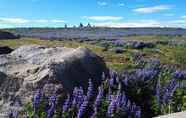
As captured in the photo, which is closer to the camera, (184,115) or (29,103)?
(184,115)

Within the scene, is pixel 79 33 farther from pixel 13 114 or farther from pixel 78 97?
pixel 13 114

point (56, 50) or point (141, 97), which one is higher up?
point (56, 50)

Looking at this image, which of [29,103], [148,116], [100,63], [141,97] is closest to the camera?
[29,103]

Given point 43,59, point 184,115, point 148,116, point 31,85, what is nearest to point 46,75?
point 31,85

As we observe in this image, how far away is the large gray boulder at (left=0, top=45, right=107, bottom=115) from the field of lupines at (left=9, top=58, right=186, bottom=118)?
0.97 ft

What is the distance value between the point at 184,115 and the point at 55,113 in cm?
343

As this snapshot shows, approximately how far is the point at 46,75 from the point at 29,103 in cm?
87

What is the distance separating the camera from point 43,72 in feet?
37.2

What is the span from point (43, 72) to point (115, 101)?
2.14 meters

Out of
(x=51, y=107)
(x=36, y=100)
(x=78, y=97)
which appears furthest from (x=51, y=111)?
(x=78, y=97)

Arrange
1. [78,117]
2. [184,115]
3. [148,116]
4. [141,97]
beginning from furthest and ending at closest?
[141,97] → [148,116] → [78,117] → [184,115]

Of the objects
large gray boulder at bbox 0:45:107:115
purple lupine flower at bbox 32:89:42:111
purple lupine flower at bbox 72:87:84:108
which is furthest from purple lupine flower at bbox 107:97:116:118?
large gray boulder at bbox 0:45:107:115

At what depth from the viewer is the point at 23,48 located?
1394 centimetres

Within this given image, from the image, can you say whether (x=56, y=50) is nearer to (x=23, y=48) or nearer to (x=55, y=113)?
(x=23, y=48)
